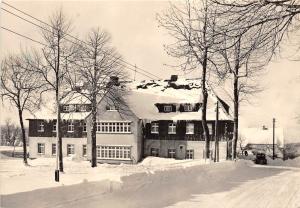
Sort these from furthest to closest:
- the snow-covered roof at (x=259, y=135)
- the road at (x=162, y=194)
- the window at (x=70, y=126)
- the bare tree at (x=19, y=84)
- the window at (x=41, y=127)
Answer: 1. the snow-covered roof at (x=259, y=135)
2. the window at (x=41, y=127)
3. the window at (x=70, y=126)
4. the bare tree at (x=19, y=84)
5. the road at (x=162, y=194)

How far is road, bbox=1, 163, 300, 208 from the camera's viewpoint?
11789 millimetres

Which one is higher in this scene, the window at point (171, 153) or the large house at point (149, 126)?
the large house at point (149, 126)

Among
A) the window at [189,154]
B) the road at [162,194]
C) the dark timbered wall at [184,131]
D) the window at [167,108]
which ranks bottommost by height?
the window at [189,154]

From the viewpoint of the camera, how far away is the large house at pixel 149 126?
151 feet

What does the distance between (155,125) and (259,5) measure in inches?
1551

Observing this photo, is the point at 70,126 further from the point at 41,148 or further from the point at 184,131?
the point at 184,131

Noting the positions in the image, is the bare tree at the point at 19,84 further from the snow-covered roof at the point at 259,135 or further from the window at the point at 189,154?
the snow-covered roof at the point at 259,135

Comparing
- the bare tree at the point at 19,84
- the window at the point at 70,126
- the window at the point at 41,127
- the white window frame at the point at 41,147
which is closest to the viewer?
the bare tree at the point at 19,84

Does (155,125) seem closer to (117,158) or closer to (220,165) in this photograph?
(117,158)

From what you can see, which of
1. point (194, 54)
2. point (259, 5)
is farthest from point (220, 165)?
point (259, 5)

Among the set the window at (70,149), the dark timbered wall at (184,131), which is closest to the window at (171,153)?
the dark timbered wall at (184,131)

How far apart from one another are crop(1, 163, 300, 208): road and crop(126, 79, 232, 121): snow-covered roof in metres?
25.4

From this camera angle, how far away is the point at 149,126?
159ft

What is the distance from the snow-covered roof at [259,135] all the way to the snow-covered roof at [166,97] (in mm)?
41820
